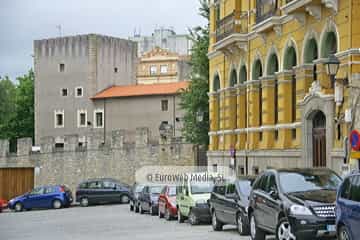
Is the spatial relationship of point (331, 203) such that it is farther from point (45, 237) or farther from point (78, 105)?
point (78, 105)

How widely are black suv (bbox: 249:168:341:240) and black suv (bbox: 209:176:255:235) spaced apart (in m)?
1.88

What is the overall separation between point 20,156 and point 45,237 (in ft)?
122

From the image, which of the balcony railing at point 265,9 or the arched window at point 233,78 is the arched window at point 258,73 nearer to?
the balcony railing at point 265,9

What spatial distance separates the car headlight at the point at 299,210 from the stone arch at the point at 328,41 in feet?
36.5

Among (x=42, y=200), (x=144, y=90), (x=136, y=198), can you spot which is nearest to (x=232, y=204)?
(x=136, y=198)

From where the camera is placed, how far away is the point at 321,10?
1001 inches

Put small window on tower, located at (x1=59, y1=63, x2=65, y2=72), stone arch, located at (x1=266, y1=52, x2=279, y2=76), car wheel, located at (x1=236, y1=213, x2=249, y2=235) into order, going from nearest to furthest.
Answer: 1. car wheel, located at (x1=236, y1=213, x2=249, y2=235)
2. stone arch, located at (x1=266, y1=52, x2=279, y2=76)
3. small window on tower, located at (x1=59, y1=63, x2=65, y2=72)

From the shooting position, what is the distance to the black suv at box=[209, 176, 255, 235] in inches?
777

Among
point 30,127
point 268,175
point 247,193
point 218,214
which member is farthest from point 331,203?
point 30,127

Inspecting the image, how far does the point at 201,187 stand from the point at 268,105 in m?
6.81

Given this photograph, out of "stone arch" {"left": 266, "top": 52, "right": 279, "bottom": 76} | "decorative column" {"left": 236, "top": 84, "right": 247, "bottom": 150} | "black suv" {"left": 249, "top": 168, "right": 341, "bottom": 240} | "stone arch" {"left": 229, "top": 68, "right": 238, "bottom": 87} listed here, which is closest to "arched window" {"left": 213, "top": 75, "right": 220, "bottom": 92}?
"stone arch" {"left": 229, "top": 68, "right": 238, "bottom": 87}

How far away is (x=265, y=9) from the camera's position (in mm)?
30688

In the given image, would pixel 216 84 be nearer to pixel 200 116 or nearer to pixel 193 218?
pixel 200 116

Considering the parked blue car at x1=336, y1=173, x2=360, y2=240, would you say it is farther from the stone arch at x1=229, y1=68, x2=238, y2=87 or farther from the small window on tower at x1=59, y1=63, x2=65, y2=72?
the small window on tower at x1=59, y1=63, x2=65, y2=72
